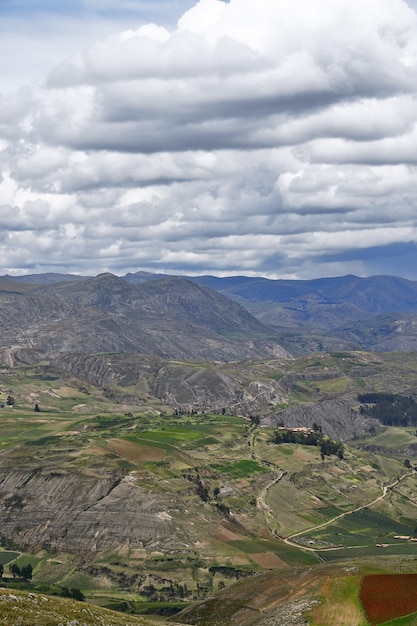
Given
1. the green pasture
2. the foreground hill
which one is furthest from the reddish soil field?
the foreground hill

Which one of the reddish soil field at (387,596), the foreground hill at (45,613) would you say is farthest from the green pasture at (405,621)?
the foreground hill at (45,613)

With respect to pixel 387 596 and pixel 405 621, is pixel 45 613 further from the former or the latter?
pixel 387 596

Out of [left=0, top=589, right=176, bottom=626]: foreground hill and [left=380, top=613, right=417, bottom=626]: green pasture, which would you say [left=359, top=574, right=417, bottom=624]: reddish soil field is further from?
[left=0, top=589, right=176, bottom=626]: foreground hill

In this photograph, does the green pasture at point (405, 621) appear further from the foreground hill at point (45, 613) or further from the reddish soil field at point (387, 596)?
the foreground hill at point (45, 613)

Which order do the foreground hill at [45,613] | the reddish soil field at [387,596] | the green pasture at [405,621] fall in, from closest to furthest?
the foreground hill at [45,613], the green pasture at [405,621], the reddish soil field at [387,596]

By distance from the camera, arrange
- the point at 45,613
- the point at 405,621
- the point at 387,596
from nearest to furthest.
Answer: the point at 45,613, the point at 405,621, the point at 387,596

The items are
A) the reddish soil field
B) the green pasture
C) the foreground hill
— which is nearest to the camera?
the foreground hill

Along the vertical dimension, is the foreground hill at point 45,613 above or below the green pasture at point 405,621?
above

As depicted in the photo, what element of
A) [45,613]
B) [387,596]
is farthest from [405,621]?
[45,613]
